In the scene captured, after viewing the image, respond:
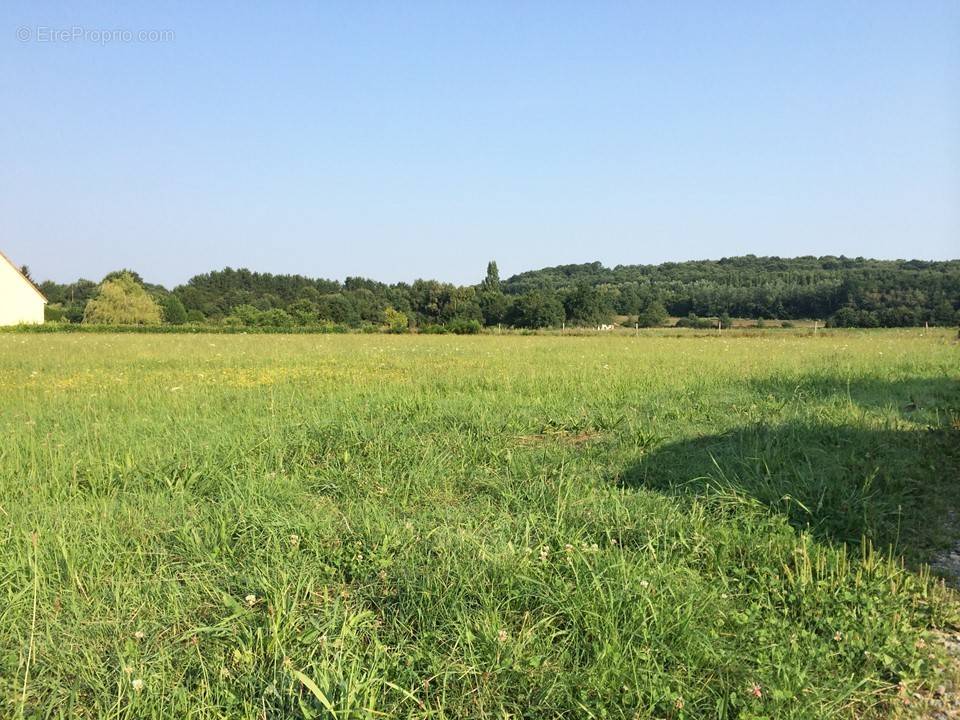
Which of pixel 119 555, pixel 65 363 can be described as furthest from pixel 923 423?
pixel 65 363

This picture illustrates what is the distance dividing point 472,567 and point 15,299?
2505 inches

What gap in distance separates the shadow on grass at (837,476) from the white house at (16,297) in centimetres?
6068

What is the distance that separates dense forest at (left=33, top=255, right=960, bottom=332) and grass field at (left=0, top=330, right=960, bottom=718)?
50742mm

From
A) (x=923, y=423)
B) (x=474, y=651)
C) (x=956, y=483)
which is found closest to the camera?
(x=474, y=651)

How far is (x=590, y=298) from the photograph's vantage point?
86438mm

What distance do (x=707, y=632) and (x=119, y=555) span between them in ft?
10.9

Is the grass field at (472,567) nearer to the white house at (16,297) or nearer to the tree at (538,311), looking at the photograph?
the white house at (16,297)

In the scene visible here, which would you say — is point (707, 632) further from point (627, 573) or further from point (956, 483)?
point (956, 483)

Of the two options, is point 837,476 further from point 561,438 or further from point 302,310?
point 302,310

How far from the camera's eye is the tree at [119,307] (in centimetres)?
6425

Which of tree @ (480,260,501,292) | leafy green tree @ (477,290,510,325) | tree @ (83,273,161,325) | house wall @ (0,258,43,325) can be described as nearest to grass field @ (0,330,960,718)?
house wall @ (0,258,43,325)

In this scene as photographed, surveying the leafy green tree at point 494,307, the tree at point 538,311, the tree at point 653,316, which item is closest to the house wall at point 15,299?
the tree at point 538,311

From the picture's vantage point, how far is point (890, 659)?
2.93 meters

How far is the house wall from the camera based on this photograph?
173ft
